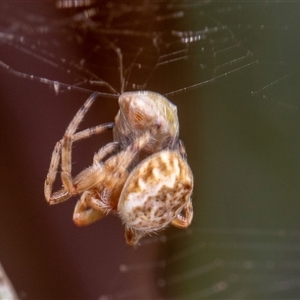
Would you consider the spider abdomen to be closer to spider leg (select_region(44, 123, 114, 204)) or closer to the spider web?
spider leg (select_region(44, 123, 114, 204))

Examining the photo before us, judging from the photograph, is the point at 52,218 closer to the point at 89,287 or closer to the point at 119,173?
the point at 89,287

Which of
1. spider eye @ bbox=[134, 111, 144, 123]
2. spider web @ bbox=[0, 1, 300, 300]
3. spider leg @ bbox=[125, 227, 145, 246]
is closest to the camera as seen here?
spider eye @ bbox=[134, 111, 144, 123]

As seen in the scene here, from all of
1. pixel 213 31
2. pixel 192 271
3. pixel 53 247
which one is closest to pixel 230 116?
pixel 213 31

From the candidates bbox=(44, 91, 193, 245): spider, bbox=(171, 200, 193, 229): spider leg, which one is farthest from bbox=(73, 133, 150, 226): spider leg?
bbox=(171, 200, 193, 229): spider leg

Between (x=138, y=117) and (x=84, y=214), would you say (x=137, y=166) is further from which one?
(x=84, y=214)

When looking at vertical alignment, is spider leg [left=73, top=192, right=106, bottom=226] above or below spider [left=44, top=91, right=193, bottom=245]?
below

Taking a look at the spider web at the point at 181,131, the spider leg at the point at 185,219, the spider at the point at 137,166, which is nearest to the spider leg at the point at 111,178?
the spider at the point at 137,166

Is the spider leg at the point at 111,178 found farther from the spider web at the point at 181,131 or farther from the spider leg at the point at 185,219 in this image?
the spider web at the point at 181,131
